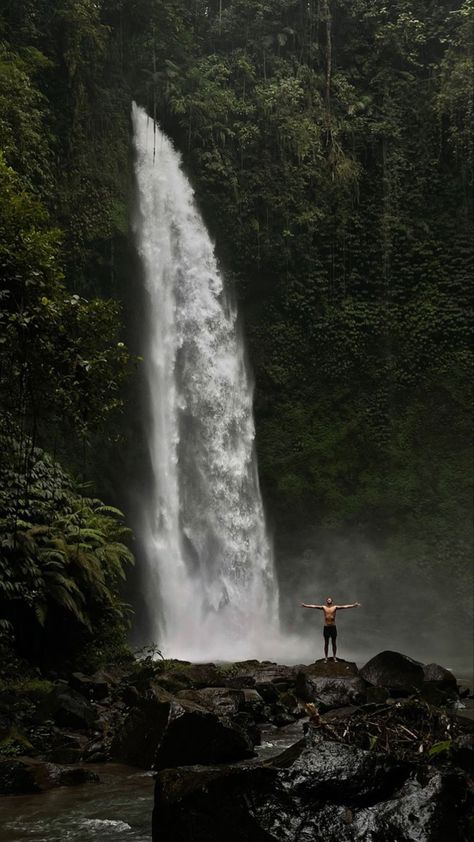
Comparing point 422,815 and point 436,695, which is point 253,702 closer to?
point 436,695

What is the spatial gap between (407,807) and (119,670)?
7.00 m

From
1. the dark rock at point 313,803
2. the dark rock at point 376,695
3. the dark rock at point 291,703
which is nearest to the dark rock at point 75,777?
the dark rock at point 313,803

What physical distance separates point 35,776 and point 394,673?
5.41 meters

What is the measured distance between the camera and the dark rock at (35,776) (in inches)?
210

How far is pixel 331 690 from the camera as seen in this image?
9102mm

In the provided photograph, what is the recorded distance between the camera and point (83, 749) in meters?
6.43

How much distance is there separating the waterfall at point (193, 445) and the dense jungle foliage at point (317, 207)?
74 centimetres

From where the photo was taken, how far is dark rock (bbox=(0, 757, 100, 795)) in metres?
5.34

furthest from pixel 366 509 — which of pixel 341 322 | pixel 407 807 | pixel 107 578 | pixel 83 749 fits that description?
pixel 407 807

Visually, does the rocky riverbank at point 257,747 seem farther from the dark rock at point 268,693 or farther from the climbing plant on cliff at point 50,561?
the climbing plant on cliff at point 50,561

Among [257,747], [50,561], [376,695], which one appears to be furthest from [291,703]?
[50,561]

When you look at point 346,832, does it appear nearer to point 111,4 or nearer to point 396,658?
point 396,658

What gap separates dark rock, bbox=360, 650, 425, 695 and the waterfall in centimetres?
543

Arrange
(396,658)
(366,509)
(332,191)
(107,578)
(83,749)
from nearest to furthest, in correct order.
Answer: (83,749) < (396,658) < (107,578) < (366,509) < (332,191)
